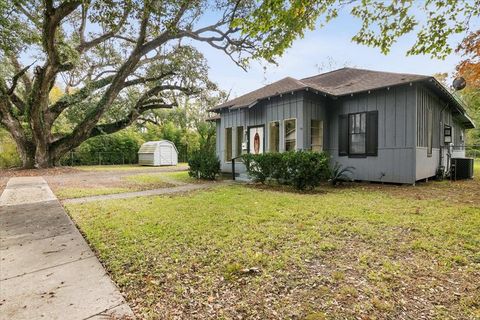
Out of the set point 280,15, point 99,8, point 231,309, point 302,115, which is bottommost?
point 231,309

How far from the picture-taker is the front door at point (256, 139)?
10539mm

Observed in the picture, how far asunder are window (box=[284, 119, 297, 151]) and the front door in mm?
1052

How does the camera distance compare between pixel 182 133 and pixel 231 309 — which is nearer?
pixel 231 309

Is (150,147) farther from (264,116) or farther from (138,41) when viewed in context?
(264,116)

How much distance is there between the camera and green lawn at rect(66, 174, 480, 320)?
2.00m

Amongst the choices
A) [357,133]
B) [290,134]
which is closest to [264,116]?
[290,134]

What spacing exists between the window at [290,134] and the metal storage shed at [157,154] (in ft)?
45.9

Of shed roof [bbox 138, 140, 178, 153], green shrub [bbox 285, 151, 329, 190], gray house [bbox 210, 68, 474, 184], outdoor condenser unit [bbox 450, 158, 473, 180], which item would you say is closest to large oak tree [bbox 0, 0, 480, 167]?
gray house [bbox 210, 68, 474, 184]

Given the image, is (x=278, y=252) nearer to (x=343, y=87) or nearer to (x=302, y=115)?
(x=302, y=115)

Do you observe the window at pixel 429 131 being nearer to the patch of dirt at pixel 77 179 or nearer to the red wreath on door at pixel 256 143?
the red wreath on door at pixel 256 143

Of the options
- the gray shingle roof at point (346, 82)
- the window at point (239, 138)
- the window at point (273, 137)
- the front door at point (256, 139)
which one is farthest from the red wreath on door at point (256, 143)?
the gray shingle roof at point (346, 82)

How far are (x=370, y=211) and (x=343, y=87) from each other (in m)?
6.52

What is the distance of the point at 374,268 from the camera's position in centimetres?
258

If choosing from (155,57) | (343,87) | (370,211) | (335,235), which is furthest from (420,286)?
(155,57)
